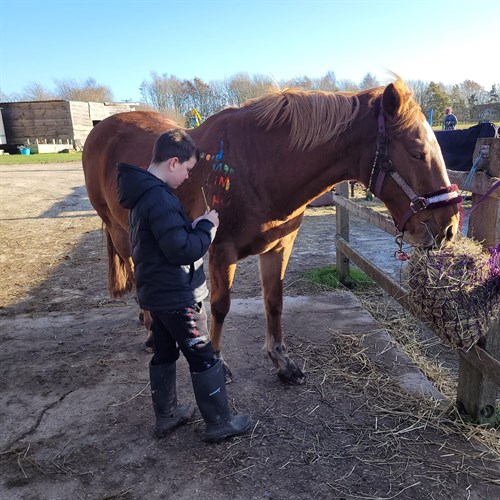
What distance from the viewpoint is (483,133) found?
833cm

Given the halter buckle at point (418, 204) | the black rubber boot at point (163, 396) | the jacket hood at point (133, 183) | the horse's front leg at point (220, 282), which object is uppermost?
the jacket hood at point (133, 183)

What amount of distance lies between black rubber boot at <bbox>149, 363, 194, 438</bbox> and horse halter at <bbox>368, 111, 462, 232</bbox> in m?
1.52

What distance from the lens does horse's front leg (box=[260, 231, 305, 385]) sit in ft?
9.53

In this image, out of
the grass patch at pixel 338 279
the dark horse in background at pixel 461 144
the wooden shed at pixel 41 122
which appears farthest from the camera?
the wooden shed at pixel 41 122

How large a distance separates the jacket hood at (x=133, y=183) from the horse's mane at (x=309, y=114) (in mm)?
898

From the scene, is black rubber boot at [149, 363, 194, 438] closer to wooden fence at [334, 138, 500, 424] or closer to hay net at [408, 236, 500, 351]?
hay net at [408, 236, 500, 351]

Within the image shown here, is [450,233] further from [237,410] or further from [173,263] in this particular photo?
[237,410]

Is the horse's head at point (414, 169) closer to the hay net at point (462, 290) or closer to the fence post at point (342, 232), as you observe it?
the hay net at point (462, 290)

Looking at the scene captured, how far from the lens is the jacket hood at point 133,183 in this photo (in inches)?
78.0

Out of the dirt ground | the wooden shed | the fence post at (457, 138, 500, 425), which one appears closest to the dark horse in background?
the dirt ground

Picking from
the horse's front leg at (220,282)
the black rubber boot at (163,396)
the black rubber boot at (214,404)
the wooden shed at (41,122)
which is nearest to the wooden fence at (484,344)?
the black rubber boot at (214,404)

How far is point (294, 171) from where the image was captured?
2.52m

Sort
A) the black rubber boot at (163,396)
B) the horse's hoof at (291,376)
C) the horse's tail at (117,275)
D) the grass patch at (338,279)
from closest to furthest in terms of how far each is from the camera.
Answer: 1. the black rubber boot at (163,396)
2. the horse's hoof at (291,376)
3. the horse's tail at (117,275)
4. the grass patch at (338,279)

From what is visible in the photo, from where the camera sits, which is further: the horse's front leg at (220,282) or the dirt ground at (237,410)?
the horse's front leg at (220,282)
